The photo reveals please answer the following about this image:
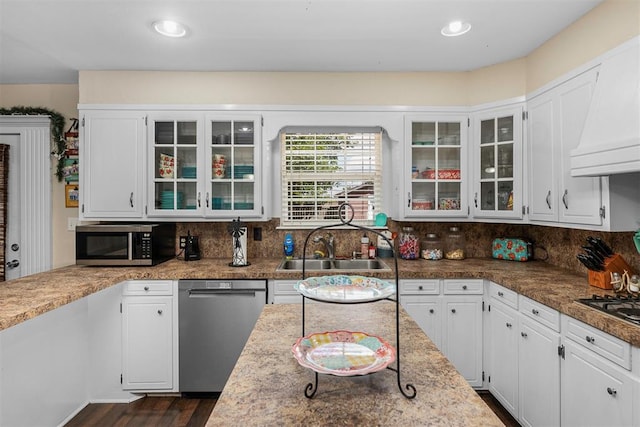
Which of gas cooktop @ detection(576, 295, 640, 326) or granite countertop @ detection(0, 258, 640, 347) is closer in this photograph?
gas cooktop @ detection(576, 295, 640, 326)

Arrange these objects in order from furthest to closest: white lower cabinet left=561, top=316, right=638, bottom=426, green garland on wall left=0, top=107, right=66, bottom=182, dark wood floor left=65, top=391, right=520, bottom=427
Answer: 1. green garland on wall left=0, top=107, right=66, bottom=182
2. dark wood floor left=65, top=391, right=520, bottom=427
3. white lower cabinet left=561, top=316, right=638, bottom=426

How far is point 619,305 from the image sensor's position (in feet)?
5.56

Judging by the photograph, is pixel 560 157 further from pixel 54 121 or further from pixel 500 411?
pixel 54 121

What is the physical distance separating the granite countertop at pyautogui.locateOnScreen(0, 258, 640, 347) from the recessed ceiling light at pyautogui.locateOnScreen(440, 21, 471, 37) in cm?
166

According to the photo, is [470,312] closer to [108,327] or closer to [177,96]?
[108,327]

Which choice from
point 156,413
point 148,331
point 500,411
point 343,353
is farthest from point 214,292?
point 500,411

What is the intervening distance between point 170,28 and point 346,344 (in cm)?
224

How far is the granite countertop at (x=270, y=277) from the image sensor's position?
167 centimetres

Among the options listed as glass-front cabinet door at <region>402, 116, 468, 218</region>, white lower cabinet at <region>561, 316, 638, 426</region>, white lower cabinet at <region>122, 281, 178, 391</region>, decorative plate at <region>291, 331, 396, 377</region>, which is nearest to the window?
glass-front cabinet door at <region>402, 116, 468, 218</region>

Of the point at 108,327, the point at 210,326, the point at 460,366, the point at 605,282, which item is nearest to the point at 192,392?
the point at 210,326

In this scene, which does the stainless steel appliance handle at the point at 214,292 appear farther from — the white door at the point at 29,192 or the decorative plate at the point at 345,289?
the white door at the point at 29,192

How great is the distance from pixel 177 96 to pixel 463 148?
97.0 inches

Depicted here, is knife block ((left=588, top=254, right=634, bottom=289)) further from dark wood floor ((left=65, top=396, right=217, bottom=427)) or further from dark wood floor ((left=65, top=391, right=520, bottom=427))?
dark wood floor ((left=65, top=396, right=217, bottom=427))

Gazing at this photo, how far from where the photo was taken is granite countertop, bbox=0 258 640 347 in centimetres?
167
